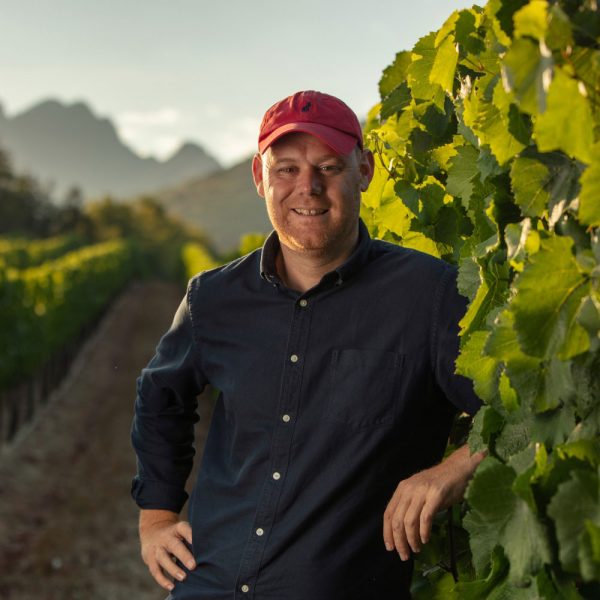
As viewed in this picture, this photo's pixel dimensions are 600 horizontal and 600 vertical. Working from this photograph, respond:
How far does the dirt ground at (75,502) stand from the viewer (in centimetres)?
973

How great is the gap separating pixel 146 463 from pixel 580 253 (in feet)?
6.12

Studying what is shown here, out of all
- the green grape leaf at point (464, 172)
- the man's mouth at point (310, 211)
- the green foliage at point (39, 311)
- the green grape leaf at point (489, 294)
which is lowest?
the green grape leaf at point (489, 294)

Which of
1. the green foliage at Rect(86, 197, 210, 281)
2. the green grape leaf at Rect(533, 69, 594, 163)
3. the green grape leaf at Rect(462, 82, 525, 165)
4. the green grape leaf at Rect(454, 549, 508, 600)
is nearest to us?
the green grape leaf at Rect(533, 69, 594, 163)

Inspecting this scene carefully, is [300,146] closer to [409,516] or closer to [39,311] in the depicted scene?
[409,516]

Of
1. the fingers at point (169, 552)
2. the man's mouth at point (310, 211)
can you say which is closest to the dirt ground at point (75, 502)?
the fingers at point (169, 552)

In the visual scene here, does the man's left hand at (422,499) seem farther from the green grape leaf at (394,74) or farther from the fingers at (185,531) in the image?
the green grape leaf at (394,74)

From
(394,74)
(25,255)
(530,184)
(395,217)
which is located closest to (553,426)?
(530,184)

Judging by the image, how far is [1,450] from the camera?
15133 mm

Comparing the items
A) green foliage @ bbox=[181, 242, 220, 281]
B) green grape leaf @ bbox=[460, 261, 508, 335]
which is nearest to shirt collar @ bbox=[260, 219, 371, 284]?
green grape leaf @ bbox=[460, 261, 508, 335]

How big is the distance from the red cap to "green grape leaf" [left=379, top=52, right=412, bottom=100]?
0.49 meters

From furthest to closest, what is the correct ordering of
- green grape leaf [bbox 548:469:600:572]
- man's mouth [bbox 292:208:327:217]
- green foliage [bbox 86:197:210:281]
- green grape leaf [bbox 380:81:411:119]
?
green foliage [bbox 86:197:210:281] → green grape leaf [bbox 380:81:411:119] → man's mouth [bbox 292:208:327:217] → green grape leaf [bbox 548:469:600:572]

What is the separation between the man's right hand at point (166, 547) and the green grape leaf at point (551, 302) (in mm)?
1461

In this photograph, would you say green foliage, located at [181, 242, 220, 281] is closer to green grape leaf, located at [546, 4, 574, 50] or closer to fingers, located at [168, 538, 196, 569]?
fingers, located at [168, 538, 196, 569]

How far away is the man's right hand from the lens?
102 inches
